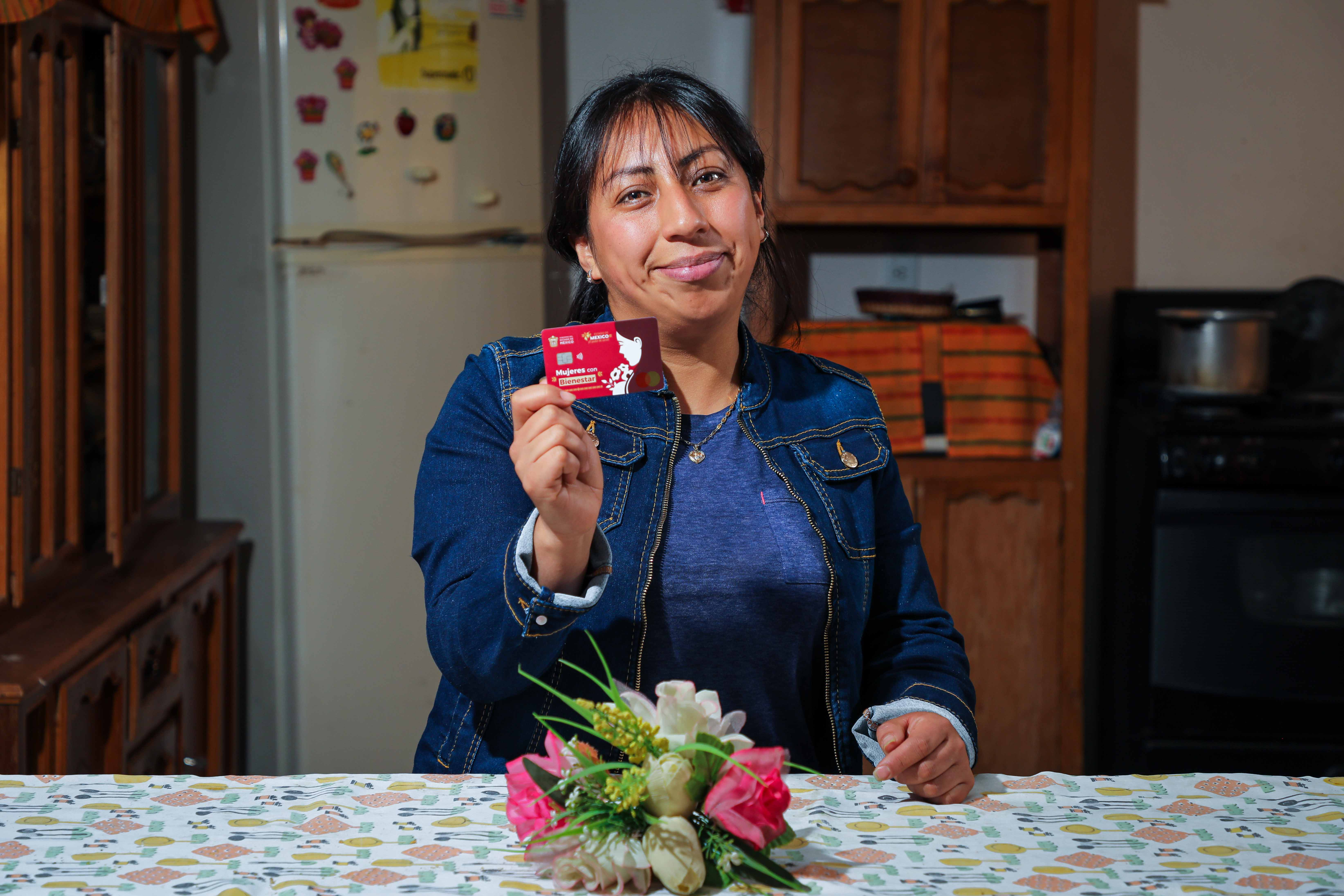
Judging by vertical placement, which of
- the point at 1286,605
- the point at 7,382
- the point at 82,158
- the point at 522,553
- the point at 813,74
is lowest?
the point at 1286,605

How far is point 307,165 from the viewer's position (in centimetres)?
262

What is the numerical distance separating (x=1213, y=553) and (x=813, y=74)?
1418mm

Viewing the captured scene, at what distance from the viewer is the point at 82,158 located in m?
2.11

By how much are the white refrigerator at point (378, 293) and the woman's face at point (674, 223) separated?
1.51m

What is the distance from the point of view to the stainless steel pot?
2.68 metres

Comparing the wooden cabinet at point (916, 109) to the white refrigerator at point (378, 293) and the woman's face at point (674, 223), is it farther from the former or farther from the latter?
the woman's face at point (674, 223)

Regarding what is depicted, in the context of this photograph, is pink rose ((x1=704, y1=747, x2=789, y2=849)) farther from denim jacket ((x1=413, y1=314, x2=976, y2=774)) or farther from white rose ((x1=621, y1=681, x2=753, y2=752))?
denim jacket ((x1=413, y1=314, x2=976, y2=774))

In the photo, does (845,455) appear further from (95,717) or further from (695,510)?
(95,717)

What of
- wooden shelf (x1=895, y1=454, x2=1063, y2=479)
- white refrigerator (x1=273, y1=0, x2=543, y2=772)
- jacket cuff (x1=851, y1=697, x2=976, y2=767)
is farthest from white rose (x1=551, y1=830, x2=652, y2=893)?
wooden shelf (x1=895, y1=454, x2=1063, y2=479)

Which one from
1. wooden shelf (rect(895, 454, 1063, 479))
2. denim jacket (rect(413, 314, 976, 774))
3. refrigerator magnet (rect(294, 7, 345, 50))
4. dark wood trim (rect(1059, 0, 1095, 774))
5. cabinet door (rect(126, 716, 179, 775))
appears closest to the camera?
denim jacket (rect(413, 314, 976, 774))

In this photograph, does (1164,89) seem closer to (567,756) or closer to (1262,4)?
(1262,4)

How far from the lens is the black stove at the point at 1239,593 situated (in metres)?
2.54

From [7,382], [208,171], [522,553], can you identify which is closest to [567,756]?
[522,553]

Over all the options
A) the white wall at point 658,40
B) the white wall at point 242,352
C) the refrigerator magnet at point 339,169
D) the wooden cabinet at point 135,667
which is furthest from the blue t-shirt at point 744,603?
the white wall at point 658,40
